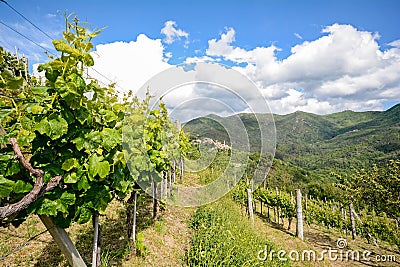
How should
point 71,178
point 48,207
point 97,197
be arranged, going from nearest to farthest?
point 48,207
point 71,178
point 97,197

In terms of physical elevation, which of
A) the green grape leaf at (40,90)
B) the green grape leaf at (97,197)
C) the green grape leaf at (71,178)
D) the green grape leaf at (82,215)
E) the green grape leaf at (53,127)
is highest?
the green grape leaf at (40,90)

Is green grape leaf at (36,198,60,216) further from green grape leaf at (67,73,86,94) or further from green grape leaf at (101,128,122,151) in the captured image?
green grape leaf at (67,73,86,94)

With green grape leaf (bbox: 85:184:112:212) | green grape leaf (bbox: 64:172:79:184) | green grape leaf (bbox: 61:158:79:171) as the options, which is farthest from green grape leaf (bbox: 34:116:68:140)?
green grape leaf (bbox: 85:184:112:212)

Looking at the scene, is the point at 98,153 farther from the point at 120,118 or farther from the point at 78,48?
the point at 78,48

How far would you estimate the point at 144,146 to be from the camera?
4.02 m

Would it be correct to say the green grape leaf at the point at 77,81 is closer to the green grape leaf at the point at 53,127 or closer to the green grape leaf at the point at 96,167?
the green grape leaf at the point at 53,127

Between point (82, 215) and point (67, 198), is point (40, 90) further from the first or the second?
point (82, 215)

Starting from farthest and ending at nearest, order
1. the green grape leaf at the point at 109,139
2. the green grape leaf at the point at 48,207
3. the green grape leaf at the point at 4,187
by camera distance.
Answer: the green grape leaf at the point at 109,139, the green grape leaf at the point at 48,207, the green grape leaf at the point at 4,187

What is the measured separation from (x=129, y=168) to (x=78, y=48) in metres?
1.69

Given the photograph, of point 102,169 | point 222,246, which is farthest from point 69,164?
point 222,246

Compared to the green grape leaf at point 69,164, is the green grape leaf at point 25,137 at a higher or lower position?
higher

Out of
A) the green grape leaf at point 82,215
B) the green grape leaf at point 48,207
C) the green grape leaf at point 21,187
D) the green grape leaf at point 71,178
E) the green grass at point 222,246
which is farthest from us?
the green grass at point 222,246

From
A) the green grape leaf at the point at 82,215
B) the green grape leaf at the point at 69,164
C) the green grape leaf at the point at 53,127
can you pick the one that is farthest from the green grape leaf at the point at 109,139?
the green grape leaf at the point at 82,215

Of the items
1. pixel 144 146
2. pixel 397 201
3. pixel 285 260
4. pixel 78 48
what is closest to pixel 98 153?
pixel 78 48
